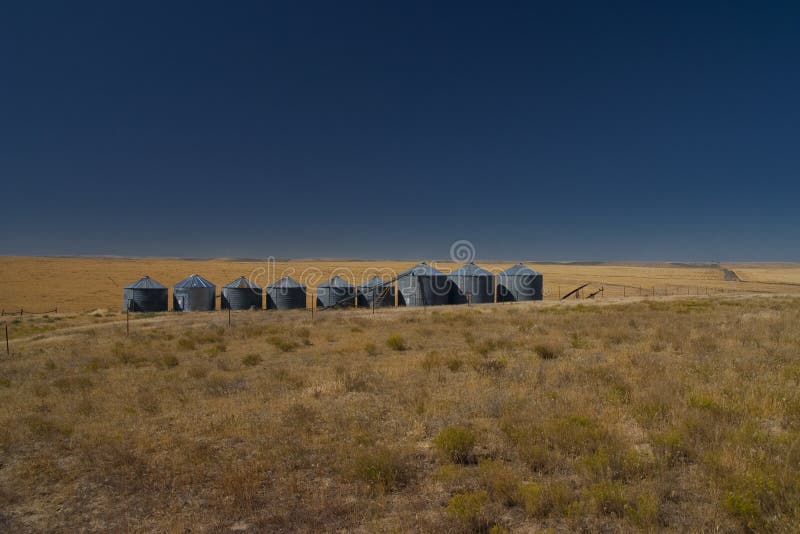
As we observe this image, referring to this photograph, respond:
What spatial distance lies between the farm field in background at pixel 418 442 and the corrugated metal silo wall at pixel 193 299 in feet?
73.8

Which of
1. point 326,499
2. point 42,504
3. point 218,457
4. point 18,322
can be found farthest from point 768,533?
point 18,322

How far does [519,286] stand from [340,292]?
15.8 metres

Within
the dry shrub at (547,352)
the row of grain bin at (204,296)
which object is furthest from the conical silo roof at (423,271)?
the dry shrub at (547,352)

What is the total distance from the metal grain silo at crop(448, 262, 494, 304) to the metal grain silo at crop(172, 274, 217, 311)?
20760 millimetres

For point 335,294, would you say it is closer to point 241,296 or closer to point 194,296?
point 241,296

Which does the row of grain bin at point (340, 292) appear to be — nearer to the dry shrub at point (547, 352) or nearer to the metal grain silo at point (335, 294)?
the metal grain silo at point (335, 294)

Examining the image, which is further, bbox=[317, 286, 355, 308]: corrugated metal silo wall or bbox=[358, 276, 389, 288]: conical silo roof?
bbox=[358, 276, 389, 288]: conical silo roof

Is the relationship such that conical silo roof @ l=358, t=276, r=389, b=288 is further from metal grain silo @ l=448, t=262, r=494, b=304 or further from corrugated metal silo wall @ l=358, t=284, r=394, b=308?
metal grain silo @ l=448, t=262, r=494, b=304

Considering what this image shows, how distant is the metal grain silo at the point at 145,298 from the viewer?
117 feet

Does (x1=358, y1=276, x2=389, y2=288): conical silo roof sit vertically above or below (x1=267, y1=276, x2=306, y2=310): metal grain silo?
above

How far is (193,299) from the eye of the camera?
35.9 m

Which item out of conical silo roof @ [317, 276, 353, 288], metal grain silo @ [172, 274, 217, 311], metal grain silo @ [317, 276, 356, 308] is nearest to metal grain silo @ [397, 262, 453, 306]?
metal grain silo @ [317, 276, 356, 308]

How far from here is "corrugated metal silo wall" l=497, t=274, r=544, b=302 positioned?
38781 millimetres

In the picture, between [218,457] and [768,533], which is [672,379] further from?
[218,457]
